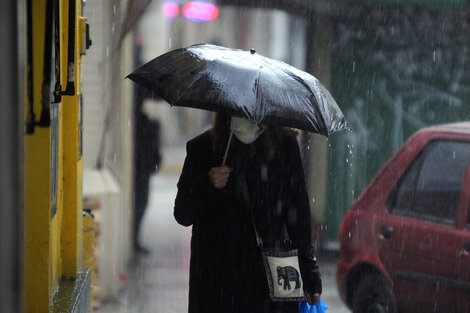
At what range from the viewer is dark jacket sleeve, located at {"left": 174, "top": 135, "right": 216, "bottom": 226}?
3.60 metres

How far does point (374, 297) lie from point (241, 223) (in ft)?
8.20

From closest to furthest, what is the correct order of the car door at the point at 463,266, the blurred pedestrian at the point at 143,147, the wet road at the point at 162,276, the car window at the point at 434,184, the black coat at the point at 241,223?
the black coat at the point at 241,223 < the car door at the point at 463,266 < the car window at the point at 434,184 < the wet road at the point at 162,276 < the blurred pedestrian at the point at 143,147

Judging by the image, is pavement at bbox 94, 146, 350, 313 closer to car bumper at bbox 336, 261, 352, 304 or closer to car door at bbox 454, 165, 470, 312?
car bumper at bbox 336, 261, 352, 304

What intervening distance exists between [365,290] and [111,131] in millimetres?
4548

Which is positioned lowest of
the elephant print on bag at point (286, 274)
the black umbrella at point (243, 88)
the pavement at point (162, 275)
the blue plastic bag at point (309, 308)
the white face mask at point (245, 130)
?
the pavement at point (162, 275)

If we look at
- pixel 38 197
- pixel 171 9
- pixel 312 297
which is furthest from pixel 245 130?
pixel 171 9

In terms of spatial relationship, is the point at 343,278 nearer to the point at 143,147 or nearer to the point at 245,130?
the point at 245,130

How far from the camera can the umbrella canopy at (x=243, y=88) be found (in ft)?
11.1

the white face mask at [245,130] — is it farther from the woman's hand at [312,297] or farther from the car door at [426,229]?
the car door at [426,229]

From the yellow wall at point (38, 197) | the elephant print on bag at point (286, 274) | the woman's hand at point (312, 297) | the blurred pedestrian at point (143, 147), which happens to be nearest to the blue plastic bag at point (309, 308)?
the woman's hand at point (312, 297)

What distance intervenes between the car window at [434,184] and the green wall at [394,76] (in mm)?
4418

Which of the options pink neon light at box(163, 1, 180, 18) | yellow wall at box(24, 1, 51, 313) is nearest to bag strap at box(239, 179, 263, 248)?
yellow wall at box(24, 1, 51, 313)

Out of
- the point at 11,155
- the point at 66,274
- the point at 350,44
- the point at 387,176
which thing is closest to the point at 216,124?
the point at 66,274

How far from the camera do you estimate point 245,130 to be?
3635 millimetres
